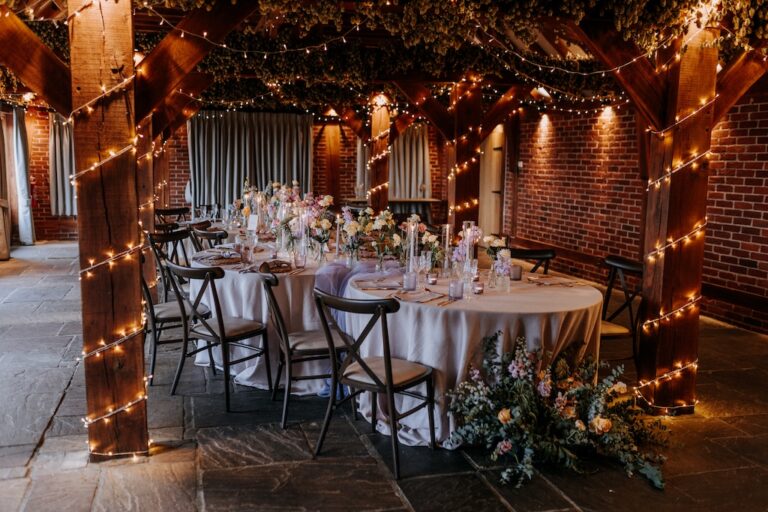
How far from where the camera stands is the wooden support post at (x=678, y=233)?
4.02 meters

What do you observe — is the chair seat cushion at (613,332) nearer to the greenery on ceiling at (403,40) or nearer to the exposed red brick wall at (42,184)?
the greenery on ceiling at (403,40)

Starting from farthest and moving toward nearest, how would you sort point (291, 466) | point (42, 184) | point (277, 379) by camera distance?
1. point (42, 184)
2. point (277, 379)
3. point (291, 466)

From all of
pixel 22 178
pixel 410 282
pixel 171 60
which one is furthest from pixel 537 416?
pixel 22 178

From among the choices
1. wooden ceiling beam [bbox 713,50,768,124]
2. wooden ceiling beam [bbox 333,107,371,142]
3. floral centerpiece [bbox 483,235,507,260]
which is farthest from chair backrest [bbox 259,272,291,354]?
wooden ceiling beam [bbox 333,107,371,142]

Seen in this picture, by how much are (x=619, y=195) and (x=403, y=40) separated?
411cm

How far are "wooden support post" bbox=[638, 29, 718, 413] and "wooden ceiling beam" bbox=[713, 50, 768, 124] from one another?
112 mm

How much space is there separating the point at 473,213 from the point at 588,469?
485 centimetres

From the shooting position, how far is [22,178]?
1150 centimetres

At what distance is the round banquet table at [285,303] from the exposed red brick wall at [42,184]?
29.2ft

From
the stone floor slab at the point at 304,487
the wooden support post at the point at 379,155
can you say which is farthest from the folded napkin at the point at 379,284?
the wooden support post at the point at 379,155

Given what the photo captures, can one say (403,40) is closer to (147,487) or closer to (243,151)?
(147,487)

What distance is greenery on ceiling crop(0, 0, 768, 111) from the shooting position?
3773mm

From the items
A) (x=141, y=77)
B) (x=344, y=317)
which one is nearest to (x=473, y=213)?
(x=344, y=317)

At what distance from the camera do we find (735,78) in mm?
4145
